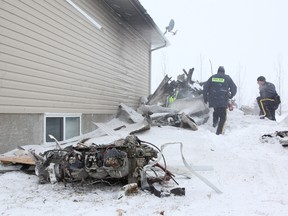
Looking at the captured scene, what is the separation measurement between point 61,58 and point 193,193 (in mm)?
5143

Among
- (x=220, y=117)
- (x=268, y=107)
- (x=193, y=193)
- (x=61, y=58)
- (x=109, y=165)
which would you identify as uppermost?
(x=61, y=58)

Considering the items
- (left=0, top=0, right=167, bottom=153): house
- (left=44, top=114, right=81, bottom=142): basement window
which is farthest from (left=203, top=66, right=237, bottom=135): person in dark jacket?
(left=44, top=114, right=81, bottom=142): basement window

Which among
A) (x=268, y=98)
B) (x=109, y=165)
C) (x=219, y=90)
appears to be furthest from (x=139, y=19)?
(x=109, y=165)

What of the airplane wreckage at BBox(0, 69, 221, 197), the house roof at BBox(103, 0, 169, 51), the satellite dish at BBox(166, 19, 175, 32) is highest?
the satellite dish at BBox(166, 19, 175, 32)

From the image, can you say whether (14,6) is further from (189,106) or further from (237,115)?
(237,115)

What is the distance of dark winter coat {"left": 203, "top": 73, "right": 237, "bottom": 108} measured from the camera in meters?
9.91

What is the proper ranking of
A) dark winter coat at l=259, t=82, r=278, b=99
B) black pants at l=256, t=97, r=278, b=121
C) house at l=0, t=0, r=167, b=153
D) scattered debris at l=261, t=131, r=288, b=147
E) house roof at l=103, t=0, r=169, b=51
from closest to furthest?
house at l=0, t=0, r=167, b=153
scattered debris at l=261, t=131, r=288, b=147
house roof at l=103, t=0, r=169, b=51
dark winter coat at l=259, t=82, r=278, b=99
black pants at l=256, t=97, r=278, b=121

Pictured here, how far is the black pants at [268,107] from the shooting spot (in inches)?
452

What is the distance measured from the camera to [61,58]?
7969mm

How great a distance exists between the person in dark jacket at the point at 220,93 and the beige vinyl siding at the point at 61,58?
3.27m

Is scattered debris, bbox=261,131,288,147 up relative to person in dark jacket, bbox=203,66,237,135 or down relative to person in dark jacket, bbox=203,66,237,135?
down

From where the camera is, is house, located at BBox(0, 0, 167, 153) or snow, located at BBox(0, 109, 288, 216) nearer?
snow, located at BBox(0, 109, 288, 216)

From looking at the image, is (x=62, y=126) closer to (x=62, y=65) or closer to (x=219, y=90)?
(x=62, y=65)

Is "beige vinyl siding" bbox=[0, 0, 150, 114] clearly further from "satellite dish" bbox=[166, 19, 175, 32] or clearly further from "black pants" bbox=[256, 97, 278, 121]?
"black pants" bbox=[256, 97, 278, 121]
